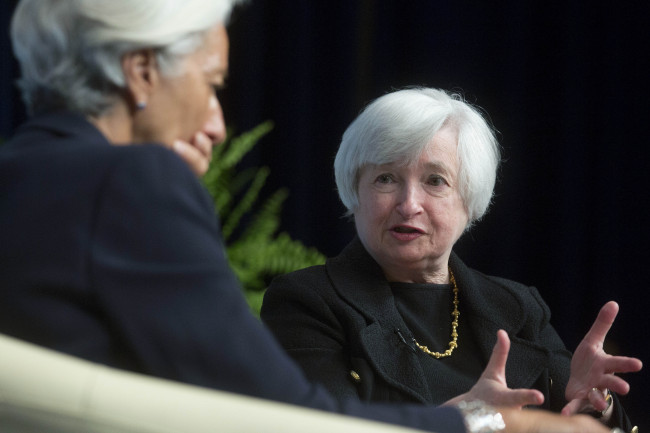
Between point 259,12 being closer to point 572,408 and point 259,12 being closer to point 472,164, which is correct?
point 472,164

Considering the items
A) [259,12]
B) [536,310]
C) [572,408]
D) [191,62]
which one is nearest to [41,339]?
[191,62]

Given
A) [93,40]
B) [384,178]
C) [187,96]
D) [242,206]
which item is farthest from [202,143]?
[242,206]

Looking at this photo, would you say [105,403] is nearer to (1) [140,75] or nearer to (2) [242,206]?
(1) [140,75]

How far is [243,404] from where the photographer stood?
3.29ft

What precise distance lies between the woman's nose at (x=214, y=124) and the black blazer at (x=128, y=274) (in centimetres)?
30

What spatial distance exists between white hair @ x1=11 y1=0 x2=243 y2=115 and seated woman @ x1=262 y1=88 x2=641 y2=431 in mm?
831

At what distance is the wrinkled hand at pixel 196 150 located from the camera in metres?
1.33

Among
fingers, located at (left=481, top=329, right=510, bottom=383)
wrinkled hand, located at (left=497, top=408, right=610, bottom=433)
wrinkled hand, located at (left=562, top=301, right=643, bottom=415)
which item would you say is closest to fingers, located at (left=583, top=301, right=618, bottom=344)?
wrinkled hand, located at (left=562, top=301, right=643, bottom=415)

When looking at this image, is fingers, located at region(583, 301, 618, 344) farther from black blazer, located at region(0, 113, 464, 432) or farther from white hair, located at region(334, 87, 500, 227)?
black blazer, located at region(0, 113, 464, 432)

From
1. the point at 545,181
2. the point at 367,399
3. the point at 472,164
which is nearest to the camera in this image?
the point at 367,399

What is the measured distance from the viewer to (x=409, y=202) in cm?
199

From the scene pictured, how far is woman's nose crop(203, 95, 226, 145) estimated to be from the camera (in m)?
1.34

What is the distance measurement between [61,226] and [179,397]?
244mm

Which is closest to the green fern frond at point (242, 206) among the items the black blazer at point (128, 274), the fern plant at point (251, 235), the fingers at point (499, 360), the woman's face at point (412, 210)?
the fern plant at point (251, 235)
